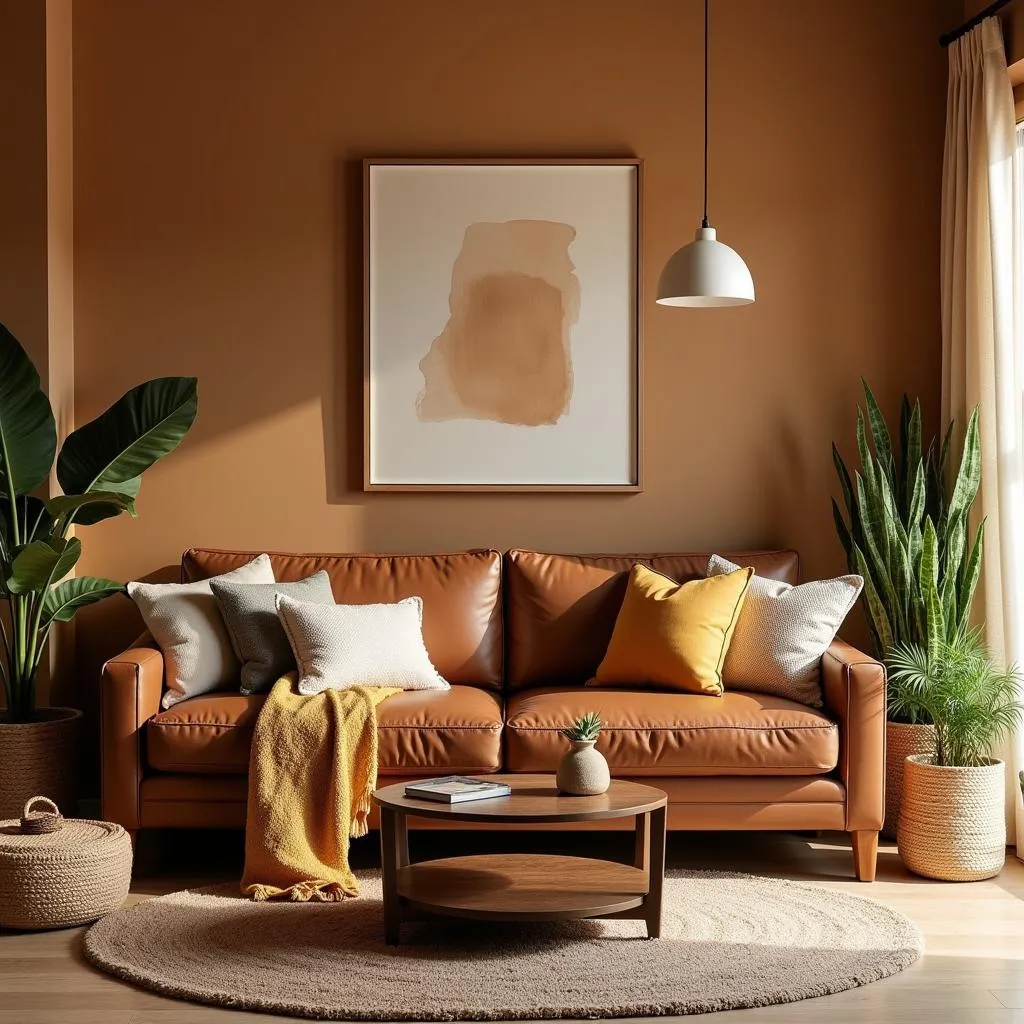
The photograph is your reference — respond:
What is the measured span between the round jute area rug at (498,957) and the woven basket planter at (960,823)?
0.37m

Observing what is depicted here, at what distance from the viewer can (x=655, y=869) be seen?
329 cm

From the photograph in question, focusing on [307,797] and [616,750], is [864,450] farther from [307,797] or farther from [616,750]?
[307,797]

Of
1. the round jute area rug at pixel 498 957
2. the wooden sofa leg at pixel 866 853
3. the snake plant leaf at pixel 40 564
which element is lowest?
the round jute area rug at pixel 498 957

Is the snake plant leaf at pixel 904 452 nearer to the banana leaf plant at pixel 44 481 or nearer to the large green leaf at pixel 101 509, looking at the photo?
the banana leaf plant at pixel 44 481

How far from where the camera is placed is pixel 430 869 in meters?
3.48

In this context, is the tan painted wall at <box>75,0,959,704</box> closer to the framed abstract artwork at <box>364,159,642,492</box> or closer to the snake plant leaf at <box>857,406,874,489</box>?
the framed abstract artwork at <box>364,159,642,492</box>

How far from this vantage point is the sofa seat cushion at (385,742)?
12.6 ft

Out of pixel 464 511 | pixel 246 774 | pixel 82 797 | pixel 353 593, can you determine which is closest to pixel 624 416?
pixel 464 511

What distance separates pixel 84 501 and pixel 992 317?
2.98m

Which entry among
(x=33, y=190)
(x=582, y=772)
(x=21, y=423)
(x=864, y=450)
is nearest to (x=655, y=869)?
(x=582, y=772)

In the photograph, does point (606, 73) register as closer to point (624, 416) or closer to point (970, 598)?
point (624, 416)

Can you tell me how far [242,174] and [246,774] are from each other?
2223mm

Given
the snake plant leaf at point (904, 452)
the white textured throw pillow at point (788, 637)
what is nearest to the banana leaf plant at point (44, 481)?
the white textured throw pillow at point (788, 637)

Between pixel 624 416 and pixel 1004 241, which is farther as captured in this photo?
pixel 624 416
